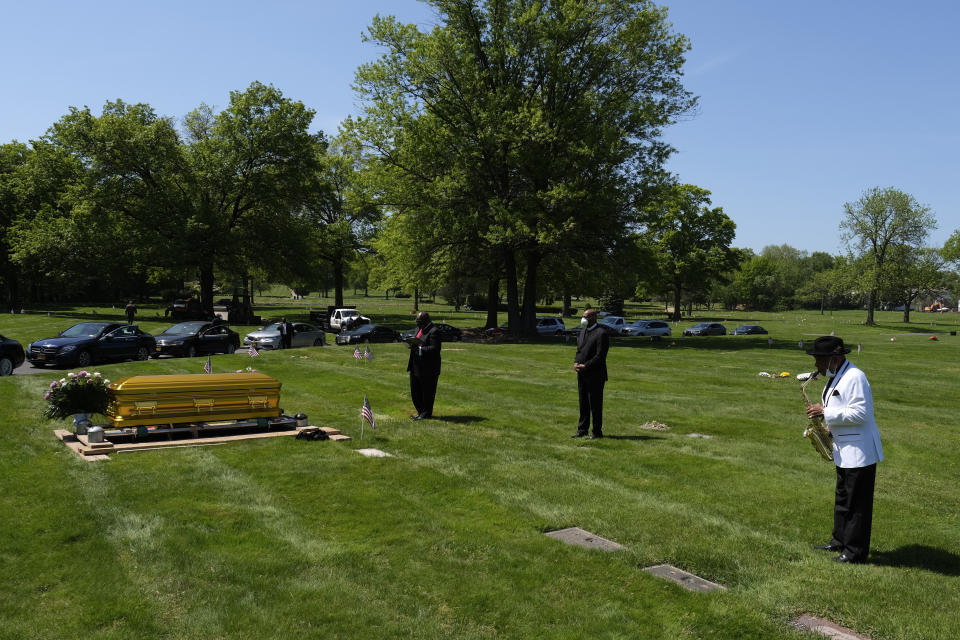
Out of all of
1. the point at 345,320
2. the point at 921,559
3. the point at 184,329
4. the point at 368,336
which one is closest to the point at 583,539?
the point at 921,559

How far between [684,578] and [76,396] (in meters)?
9.86

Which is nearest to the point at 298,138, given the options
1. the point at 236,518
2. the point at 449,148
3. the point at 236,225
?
the point at 236,225

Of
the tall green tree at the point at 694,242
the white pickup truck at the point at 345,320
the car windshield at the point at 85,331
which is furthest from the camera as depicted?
the tall green tree at the point at 694,242

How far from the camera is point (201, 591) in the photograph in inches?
208

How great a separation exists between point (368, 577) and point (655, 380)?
1728cm

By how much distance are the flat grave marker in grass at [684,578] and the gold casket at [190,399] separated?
7.96m

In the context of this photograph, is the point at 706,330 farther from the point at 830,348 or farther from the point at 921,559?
the point at 830,348

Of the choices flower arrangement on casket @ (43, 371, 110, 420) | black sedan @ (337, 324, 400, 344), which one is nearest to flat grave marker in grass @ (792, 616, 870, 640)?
flower arrangement on casket @ (43, 371, 110, 420)

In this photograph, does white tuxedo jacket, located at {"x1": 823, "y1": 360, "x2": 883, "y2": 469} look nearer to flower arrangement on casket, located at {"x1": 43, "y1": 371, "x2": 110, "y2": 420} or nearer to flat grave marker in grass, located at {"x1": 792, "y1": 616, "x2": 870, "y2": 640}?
flat grave marker in grass, located at {"x1": 792, "y1": 616, "x2": 870, "y2": 640}

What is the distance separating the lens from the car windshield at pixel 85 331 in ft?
78.0

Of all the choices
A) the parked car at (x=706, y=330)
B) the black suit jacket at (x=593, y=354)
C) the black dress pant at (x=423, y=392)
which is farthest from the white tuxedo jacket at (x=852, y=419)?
the parked car at (x=706, y=330)

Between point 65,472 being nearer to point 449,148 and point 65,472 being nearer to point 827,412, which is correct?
point 827,412

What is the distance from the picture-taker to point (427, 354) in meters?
12.4

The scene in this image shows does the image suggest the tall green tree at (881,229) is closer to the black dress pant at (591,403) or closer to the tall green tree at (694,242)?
the tall green tree at (694,242)
